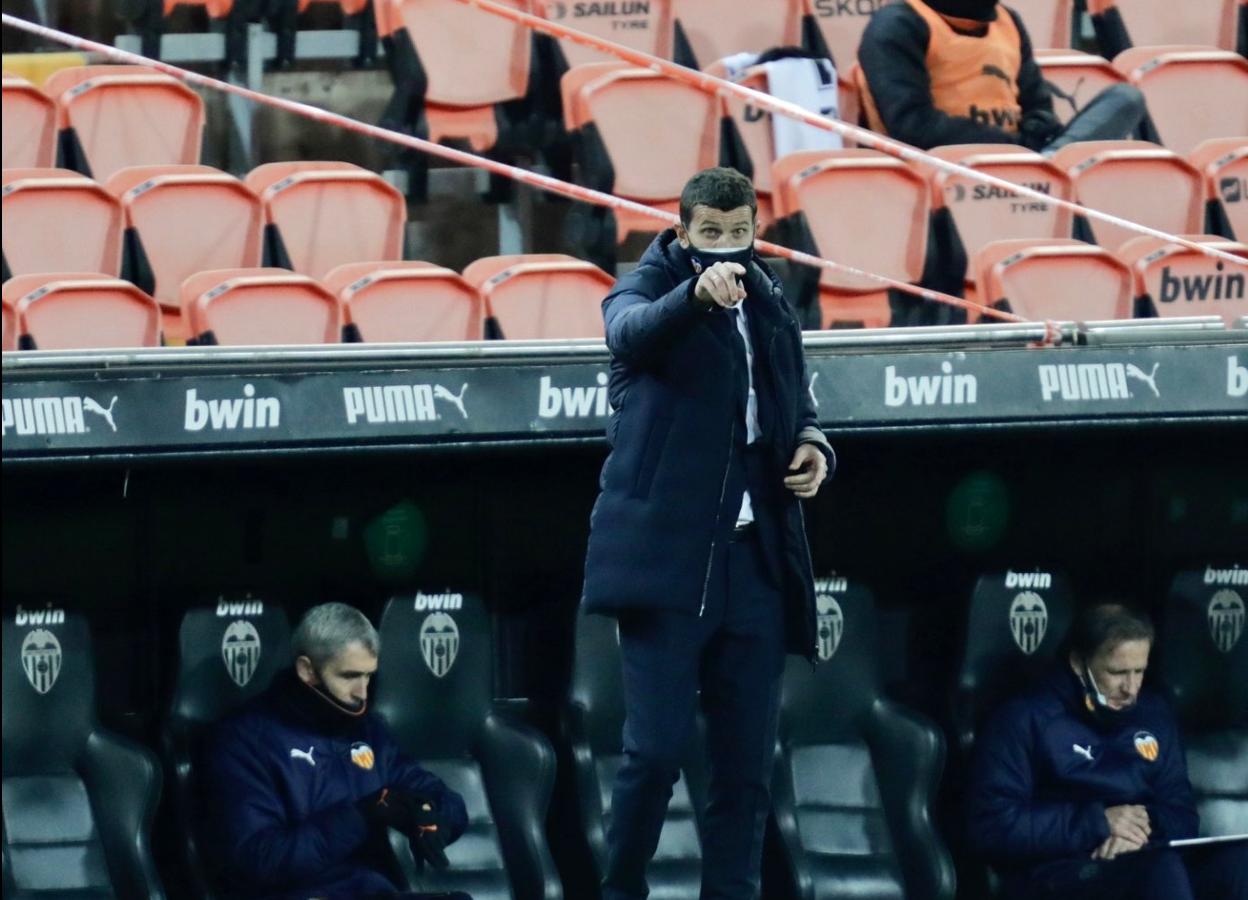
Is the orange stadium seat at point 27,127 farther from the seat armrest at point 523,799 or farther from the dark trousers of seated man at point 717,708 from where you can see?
the dark trousers of seated man at point 717,708

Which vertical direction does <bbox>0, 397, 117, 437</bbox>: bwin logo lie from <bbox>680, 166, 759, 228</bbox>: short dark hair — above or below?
below

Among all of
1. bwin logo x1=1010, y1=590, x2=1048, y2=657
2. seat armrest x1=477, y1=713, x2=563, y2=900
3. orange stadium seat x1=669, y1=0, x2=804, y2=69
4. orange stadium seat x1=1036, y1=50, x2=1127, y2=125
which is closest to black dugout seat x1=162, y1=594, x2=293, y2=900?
seat armrest x1=477, y1=713, x2=563, y2=900

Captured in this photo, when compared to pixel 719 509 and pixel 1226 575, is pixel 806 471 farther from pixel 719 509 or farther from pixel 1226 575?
pixel 1226 575

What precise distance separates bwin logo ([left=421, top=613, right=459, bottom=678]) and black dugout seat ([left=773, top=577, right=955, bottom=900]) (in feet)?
2.63

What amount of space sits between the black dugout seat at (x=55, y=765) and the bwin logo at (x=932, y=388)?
6.08 feet

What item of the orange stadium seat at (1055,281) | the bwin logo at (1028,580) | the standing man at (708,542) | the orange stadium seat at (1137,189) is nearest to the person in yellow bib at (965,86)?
the orange stadium seat at (1137,189)

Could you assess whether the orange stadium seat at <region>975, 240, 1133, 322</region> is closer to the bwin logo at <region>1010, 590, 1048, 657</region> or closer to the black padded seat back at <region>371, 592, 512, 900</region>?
the bwin logo at <region>1010, 590, 1048, 657</region>

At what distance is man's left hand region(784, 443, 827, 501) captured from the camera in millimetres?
4062

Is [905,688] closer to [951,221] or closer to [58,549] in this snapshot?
[951,221]

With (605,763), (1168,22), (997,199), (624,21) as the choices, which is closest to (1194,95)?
(1168,22)

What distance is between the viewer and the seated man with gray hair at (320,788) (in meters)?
5.08

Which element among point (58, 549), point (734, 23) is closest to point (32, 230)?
point (58, 549)

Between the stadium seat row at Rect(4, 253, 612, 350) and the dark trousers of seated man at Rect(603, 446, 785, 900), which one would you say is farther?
the stadium seat row at Rect(4, 253, 612, 350)

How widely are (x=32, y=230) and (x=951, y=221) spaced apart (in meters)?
2.45
